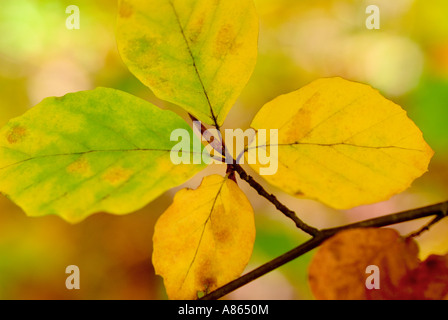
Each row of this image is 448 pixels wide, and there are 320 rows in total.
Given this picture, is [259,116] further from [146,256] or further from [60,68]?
[146,256]

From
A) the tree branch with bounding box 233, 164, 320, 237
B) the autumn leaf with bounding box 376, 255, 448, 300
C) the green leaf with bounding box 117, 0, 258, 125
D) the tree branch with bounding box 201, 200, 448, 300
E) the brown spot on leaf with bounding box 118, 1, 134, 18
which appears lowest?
the autumn leaf with bounding box 376, 255, 448, 300

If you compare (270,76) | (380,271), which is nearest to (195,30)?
(380,271)

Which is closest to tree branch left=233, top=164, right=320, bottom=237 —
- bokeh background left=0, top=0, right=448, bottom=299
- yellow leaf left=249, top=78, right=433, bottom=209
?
yellow leaf left=249, top=78, right=433, bottom=209

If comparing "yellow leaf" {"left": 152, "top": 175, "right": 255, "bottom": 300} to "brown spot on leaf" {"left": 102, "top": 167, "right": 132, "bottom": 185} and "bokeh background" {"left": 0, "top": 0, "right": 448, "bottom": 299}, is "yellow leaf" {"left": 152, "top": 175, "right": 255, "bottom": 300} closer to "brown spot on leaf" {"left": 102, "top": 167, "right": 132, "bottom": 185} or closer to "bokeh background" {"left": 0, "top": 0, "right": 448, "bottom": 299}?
"brown spot on leaf" {"left": 102, "top": 167, "right": 132, "bottom": 185}

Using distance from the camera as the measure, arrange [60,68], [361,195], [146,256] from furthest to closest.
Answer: [146,256] → [60,68] → [361,195]

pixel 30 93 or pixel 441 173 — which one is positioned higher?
pixel 30 93
